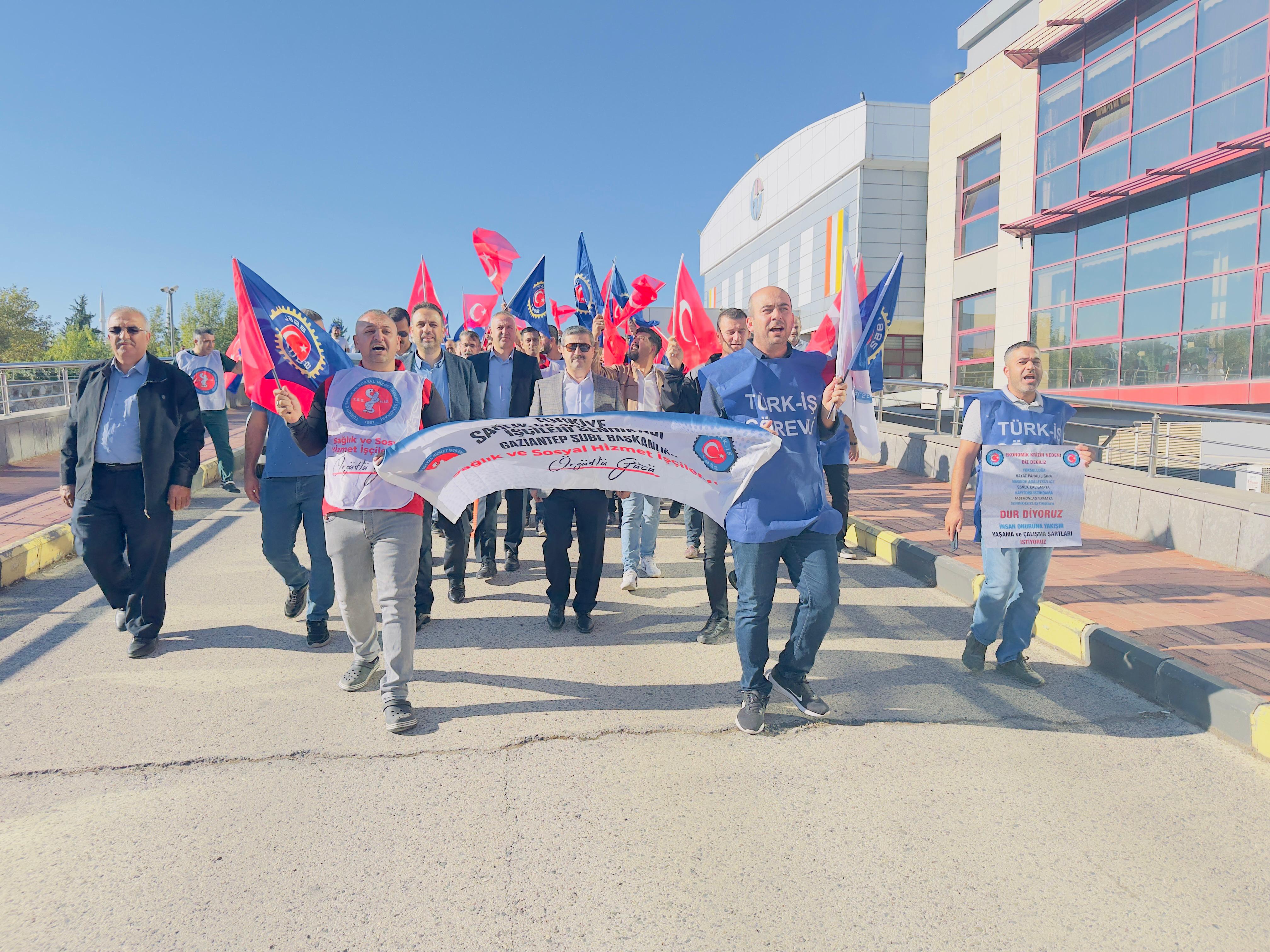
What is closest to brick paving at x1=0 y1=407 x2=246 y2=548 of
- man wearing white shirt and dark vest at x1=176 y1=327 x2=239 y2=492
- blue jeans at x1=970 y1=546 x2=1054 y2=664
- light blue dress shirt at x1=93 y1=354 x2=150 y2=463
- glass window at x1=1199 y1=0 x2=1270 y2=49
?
man wearing white shirt and dark vest at x1=176 y1=327 x2=239 y2=492

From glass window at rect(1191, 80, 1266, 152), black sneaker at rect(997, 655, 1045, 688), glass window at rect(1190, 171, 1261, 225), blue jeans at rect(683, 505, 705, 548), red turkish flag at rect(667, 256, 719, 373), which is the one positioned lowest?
black sneaker at rect(997, 655, 1045, 688)

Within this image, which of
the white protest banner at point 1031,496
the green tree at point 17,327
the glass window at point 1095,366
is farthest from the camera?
the green tree at point 17,327

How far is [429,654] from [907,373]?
34.1 m

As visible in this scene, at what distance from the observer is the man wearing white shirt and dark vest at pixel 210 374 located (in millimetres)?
9992

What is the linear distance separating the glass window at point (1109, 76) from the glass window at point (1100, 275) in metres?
3.77

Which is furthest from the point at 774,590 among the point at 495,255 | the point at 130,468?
the point at 495,255

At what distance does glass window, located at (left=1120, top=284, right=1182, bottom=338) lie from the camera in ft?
59.1

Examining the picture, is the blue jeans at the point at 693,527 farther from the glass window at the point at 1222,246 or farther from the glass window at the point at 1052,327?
the glass window at the point at 1052,327

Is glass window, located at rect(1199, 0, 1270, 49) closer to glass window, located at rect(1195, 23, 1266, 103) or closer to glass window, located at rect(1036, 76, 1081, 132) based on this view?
glass window, located at rect(1195, 23, 1266, 103)

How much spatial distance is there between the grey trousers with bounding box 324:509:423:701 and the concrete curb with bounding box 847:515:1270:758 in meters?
3.81

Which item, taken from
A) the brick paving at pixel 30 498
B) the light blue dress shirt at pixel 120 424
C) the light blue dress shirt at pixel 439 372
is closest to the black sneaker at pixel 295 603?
the brick paving at pixel 30 498

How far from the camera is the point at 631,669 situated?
15.6 feet

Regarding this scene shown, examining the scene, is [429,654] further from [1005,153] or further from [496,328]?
[1005,153]

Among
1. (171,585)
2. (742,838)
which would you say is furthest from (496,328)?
(742,838)
